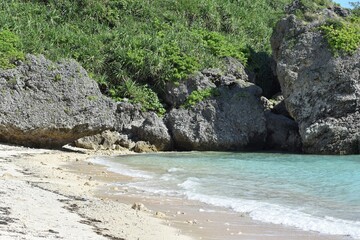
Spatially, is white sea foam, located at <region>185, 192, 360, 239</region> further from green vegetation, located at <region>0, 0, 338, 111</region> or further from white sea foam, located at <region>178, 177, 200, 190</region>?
green vegetation, located at <region>0, 0, 338, 111</region>

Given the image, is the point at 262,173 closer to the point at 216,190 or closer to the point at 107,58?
the point at 216,190

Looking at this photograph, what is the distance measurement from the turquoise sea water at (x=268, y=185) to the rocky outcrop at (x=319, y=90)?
3.16 metres

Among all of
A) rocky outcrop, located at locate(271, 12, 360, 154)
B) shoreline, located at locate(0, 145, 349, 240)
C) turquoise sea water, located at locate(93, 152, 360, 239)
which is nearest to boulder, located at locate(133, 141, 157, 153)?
turquoise sea water, located at locate(93, 152, 360, 239)

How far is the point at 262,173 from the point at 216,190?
11.9 ft

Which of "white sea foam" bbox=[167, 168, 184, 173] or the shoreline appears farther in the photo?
"white sea foam" bbox=[167, 168, 184, 173]

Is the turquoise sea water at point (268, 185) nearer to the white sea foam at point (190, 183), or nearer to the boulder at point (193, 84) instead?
the white sea foam at point (190, 183)

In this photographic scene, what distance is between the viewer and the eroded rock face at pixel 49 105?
62.7 ft

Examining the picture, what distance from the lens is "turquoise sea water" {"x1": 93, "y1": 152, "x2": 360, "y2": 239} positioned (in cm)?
880

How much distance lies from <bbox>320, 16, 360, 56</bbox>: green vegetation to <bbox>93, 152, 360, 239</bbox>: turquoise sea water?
6.00 m

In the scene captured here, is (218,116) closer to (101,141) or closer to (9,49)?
(101,141)

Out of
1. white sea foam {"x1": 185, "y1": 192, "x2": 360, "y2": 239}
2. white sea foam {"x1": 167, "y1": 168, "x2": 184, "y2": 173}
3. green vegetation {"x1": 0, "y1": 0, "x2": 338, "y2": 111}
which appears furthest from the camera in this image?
green vegetation {"x1": 0, "y1": 0, "x2": 338, "y2": 111}

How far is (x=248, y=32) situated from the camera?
34.5m

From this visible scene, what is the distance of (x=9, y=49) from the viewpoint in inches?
803

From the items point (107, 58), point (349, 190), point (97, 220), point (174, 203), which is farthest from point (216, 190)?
point (107, 58)
